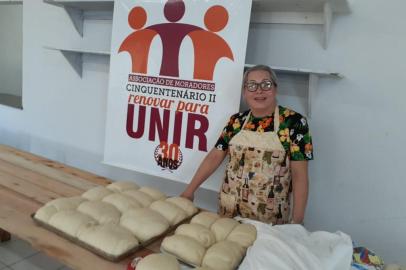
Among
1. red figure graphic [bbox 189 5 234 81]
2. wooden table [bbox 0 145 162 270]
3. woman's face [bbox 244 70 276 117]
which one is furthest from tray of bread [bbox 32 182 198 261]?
red figure graphic [bbox 189 5 234 81]

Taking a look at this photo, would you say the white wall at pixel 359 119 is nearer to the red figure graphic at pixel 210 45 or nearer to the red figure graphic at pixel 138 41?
the red figure graphic at pixel 210 45

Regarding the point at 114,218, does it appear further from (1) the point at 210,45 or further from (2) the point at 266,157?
(1) the point at 210,45

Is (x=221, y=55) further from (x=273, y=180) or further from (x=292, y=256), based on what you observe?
(x=292, y=256)

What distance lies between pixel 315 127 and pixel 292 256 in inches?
38.4

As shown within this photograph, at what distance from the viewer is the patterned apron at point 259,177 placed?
4.90 ft

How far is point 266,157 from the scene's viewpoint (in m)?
1.49

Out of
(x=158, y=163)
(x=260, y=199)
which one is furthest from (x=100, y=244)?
(x=158, y=163)

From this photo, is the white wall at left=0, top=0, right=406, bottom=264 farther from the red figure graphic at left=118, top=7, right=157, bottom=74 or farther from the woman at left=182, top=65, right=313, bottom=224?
the red figure graphic at left=118, top=7, right=157, bottom=74

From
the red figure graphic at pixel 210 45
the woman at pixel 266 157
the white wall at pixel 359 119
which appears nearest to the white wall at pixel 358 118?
the white wall at pixel 359 119

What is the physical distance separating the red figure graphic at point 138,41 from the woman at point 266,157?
0.75 m

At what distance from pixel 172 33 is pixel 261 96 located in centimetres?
74

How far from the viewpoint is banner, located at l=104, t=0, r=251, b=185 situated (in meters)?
1.75

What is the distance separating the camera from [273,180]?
4.93 ft

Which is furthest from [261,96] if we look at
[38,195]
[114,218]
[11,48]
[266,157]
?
[11,48]
